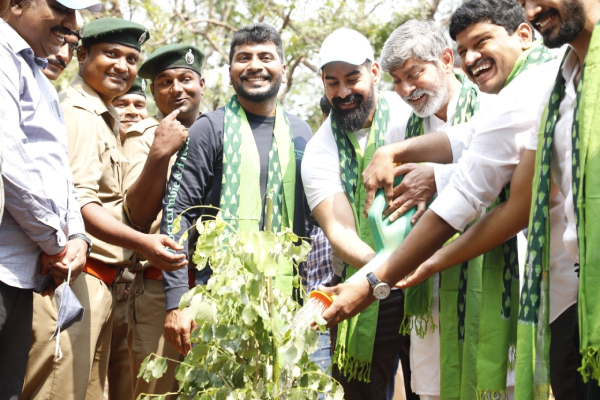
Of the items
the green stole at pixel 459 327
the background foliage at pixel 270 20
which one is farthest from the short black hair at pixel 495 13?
the background foliage at pixel 270 20

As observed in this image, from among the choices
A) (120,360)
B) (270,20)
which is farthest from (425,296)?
(270,20)

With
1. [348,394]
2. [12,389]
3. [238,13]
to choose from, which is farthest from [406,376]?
[238,13]

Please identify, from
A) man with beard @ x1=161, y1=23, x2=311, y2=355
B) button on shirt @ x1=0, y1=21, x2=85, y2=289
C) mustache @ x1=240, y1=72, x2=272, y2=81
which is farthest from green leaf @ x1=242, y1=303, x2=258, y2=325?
mustache @ x1=240, y1=72, x2=272, y2=81

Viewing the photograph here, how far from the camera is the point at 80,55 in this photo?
4.36 m

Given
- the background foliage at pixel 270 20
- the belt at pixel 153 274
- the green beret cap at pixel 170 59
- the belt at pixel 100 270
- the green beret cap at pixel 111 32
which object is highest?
the background foliage at pixel 270 20

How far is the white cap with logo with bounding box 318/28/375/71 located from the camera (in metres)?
3.97

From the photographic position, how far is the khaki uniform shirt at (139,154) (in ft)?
13.7

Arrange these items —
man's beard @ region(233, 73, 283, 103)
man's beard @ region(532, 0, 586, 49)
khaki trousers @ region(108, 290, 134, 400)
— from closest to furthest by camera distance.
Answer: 1. man's beard @ region(532, 0, 586, 49)
2. man's beard @ region(233, 73, 283, 103)
3. khaki trousers @ region(108, 290, 134, 400)

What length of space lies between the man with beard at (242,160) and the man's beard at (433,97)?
30.5 inches

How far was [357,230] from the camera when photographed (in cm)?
389

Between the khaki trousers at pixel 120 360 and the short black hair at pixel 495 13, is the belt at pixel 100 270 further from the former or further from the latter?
the short black hair at pixel 495 13

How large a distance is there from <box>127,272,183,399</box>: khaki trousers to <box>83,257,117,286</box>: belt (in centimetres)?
29

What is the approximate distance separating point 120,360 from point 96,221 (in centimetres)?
125

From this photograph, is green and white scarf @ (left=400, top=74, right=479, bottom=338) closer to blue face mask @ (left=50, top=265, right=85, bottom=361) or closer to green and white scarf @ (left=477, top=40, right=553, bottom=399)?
green and white scarf @ (left=477, top=40, right=553, bottom=399)
